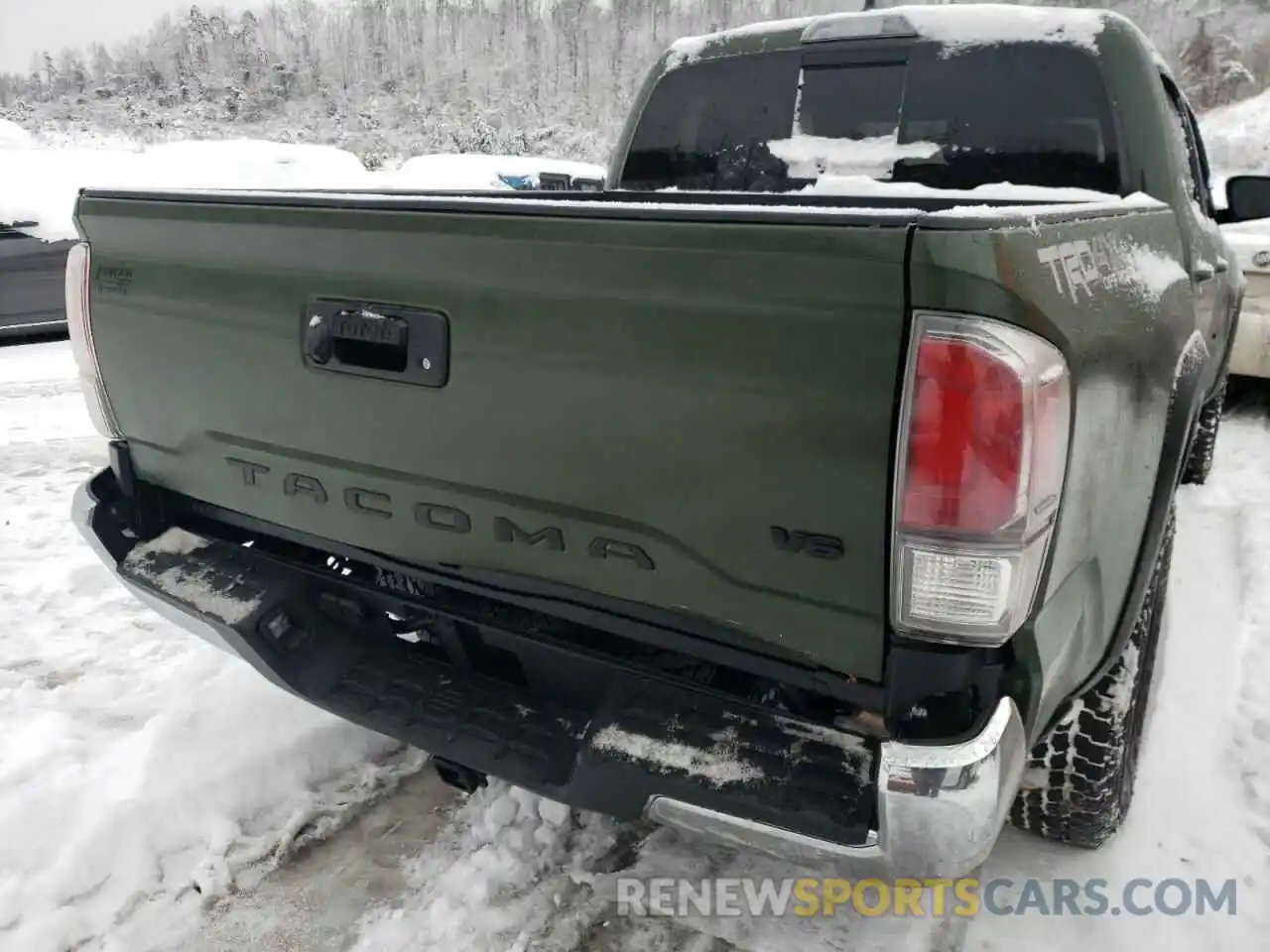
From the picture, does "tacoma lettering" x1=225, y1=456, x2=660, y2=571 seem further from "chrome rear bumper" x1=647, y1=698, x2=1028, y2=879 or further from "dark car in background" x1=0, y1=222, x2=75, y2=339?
"dark car in background" x1=0, y1=222, x2=75, y2=339

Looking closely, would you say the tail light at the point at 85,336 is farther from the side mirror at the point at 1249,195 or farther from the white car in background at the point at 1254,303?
the white car in background at the point at 1254,303

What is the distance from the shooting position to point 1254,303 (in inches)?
222

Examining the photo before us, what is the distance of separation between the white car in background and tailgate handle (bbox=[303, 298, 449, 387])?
5.41 meters

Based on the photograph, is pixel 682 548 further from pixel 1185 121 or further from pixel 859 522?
pixel 1185 121

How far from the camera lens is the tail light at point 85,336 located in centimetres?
235

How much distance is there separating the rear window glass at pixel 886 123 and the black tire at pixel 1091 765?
1.36 m

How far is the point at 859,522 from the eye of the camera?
142 cm

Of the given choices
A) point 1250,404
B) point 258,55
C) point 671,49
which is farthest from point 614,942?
point 258,55

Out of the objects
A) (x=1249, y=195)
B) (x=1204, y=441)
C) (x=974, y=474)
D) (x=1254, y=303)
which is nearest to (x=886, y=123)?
(x=1249, y=195)

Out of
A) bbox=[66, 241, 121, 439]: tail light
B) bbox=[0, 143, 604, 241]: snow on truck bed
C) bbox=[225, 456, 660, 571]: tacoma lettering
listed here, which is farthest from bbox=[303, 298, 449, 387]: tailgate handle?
bbox=[0, 143, 604, 241]: snow on truck bed

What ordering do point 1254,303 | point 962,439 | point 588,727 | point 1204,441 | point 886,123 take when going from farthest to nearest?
point 1254,303
point 1204,441
point 886,123
point 588,727
point 962,439

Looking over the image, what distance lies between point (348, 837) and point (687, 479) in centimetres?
148

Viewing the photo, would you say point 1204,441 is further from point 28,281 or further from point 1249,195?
point 28,281

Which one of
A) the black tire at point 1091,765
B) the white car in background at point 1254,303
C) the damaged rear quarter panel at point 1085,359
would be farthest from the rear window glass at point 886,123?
the white car in background at point 1254,303
